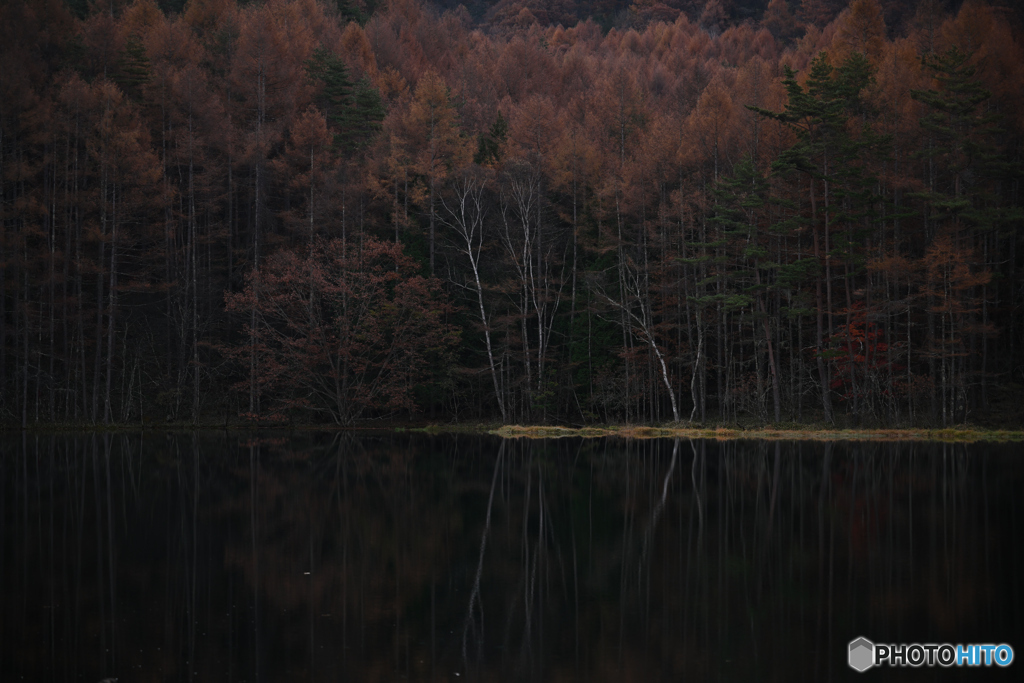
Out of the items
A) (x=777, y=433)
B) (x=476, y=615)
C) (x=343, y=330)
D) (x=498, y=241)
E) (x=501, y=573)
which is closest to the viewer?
(x=476, y=615)

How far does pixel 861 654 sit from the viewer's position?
22.8ft

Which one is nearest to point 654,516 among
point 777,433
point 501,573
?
point 501,573

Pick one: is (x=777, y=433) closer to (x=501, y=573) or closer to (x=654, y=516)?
(x=654, y=516)

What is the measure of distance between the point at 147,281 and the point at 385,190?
10.6 meters

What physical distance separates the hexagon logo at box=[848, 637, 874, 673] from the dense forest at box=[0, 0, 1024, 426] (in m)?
25.9

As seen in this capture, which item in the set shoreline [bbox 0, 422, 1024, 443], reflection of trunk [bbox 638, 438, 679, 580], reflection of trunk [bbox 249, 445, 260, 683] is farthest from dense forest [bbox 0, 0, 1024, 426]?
reflection of trunk [bbox 638, 438, 679, 580]

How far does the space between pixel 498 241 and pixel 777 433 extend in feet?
A: 50.4

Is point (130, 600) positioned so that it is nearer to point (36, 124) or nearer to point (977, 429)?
point (977, 429)

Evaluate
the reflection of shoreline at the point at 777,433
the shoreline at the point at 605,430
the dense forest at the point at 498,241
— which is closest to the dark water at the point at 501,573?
the reflection of shoreline at the point at 777,433

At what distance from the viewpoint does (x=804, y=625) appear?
25.6 feet

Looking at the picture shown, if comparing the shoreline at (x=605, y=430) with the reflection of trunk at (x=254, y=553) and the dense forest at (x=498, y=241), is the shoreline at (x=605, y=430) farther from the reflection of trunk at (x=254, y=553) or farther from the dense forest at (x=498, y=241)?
the reflection of trunk at (x=254, y=553)

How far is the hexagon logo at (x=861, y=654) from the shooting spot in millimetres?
6762

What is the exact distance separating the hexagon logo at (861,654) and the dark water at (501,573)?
0.12 meters

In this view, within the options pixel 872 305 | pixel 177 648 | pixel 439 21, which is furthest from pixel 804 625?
pixel 439 21
